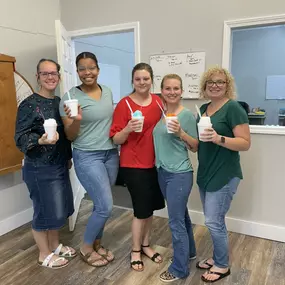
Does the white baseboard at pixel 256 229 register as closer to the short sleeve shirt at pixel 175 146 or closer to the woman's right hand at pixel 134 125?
the short sleeve shirt at pixel 175 146

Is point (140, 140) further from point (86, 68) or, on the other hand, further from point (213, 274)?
point (213, 274)

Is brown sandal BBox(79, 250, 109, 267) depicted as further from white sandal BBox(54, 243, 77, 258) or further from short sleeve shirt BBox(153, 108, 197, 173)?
short sleeve shirt BBox(153, 108, 197, 173)

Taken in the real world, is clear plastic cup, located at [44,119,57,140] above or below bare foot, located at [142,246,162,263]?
above

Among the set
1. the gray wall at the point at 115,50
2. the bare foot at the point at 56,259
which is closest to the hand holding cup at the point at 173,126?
the bare foot at the point at 56,259

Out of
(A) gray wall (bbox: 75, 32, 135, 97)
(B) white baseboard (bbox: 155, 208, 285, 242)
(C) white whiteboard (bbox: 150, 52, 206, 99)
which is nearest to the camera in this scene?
(B) white baseboard (bbox: 155, 208, 285, 242)

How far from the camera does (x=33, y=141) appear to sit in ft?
6.20

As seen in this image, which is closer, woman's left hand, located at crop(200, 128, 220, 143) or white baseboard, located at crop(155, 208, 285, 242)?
woman's left hand, located at crop(200, 128, 220, 143)

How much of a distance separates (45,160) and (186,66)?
1.62 meters

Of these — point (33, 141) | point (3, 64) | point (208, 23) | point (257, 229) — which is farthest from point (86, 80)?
point (257, 229)

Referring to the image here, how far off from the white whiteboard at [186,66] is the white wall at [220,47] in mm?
59

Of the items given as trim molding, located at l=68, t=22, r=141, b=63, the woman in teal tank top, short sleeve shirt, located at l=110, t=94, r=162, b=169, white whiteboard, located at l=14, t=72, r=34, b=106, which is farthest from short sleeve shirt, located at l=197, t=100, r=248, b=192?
white whiteboard, located at l=14, t=72, r=34, b=106

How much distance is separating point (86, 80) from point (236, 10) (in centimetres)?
154

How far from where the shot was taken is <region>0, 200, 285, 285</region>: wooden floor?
6.77ft

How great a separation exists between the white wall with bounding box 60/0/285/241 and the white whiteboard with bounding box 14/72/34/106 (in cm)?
120
